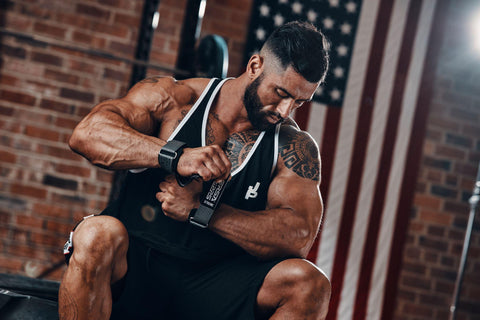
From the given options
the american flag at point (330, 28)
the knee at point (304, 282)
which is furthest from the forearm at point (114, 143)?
the american flag at point (330, 28)

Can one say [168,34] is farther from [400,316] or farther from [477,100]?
[400,316]

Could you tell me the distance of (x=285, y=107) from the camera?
1.55 m

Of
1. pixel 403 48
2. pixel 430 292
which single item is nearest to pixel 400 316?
pixel 430 292

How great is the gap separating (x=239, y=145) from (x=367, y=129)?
1629 mm

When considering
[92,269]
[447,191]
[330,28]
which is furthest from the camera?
[447,191]

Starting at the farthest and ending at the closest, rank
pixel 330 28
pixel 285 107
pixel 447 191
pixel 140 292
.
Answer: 1. pixel 447 191
2. pixel 330 28
3. pixel 285 107
4. pixel 140 292

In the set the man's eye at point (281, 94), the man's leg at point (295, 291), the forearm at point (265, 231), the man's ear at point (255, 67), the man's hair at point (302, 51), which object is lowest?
the man's leg at point (295, 291)

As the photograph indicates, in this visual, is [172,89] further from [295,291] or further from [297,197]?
[295,291]

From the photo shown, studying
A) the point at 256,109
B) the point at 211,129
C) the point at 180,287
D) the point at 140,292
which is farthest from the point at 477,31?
the point at 140,292

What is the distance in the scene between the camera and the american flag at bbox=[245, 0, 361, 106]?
2.86 metres

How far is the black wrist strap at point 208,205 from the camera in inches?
50.9

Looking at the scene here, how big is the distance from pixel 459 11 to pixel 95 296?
3097mm

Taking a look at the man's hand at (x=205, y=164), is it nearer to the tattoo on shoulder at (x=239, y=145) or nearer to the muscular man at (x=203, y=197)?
the muscular man at (x=203, y=197)

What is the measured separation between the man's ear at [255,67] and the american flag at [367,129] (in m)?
1.27
